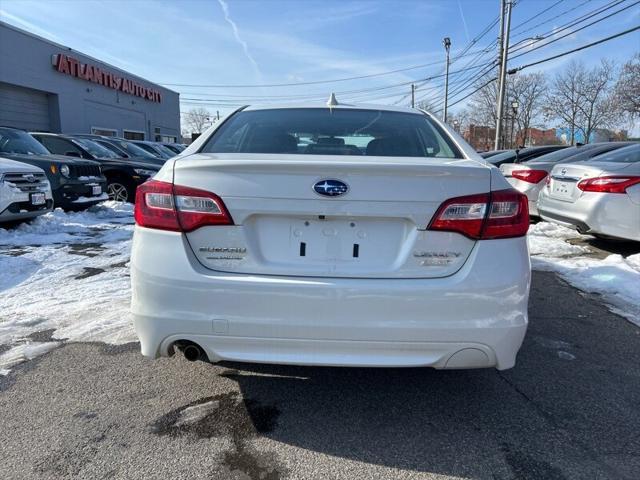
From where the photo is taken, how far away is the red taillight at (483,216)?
219 centimetres

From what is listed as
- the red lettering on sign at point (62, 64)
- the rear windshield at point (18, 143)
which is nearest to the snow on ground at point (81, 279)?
the rear windshield at point (18, 143)

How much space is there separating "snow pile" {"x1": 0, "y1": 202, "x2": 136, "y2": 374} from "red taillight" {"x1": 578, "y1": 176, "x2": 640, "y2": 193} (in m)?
5.40

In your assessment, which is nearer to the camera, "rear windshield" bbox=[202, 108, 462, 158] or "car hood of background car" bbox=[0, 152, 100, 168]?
"rear windshield" bbox=[202, 108, 462, 158]

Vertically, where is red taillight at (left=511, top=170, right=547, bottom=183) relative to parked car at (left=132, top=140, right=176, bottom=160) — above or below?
below

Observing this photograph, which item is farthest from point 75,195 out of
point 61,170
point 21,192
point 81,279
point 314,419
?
point 314,419

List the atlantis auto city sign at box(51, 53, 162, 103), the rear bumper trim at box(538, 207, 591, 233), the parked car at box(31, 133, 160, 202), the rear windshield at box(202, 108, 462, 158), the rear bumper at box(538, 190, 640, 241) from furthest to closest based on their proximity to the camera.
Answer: the atlantis auto city sign at box(51, 53, 162, 103) < the parked car at box(31, 133, 160, 202) < the rear bumper trim at box(538, 207, 591, 233) < the rear bumper at box(538, 190, 640, 241) < the rear windshield at box(202, 108, 462, 158)

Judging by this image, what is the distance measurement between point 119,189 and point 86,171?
1.87 metres

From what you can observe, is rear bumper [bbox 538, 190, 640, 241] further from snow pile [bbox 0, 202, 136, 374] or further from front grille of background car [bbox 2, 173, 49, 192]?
front grille of background car [bbox 2, 173, 49, 192]

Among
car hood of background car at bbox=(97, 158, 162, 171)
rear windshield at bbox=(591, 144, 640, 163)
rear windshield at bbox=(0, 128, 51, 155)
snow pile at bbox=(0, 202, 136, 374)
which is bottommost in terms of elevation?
snow pile at bbox=(0, 202, 136, 374)

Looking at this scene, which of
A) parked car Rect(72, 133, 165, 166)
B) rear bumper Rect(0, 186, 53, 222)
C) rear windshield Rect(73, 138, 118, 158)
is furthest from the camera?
parked car Rect(72, 133, 165, 166)

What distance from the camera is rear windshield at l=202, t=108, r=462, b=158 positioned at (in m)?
2.80

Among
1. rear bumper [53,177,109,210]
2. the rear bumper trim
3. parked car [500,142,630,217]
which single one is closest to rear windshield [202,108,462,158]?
the rear bumper trim

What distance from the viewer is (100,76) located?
25.8 meters

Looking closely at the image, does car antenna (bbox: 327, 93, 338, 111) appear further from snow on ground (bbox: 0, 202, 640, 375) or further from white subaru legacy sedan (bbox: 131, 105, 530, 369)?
snow on ground (bbox: 0, 202, 640, 375)
